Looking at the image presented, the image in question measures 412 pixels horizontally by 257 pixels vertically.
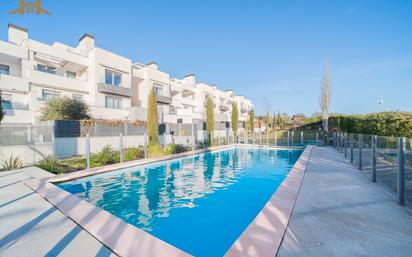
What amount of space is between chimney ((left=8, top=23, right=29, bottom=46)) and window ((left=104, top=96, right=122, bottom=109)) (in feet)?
27.2

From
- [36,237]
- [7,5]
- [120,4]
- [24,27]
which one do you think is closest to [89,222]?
[36,237]

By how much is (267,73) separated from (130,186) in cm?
2908

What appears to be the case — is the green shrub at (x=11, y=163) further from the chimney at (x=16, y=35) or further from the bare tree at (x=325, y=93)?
the bare tree at (x=325, y=93)

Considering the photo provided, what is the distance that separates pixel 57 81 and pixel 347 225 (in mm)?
22676

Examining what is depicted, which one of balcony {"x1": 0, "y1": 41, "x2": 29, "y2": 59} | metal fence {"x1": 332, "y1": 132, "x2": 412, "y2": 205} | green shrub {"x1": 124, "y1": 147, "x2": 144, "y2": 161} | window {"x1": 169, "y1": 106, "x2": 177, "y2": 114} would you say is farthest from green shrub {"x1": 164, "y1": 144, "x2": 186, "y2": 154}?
balcony {"x1": 0, "y1": 41, "x2": 29, "y2": 59}

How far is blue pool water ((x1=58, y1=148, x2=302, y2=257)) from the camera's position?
3.82 m

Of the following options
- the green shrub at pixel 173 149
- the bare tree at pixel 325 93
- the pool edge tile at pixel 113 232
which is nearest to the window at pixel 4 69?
the green shrub at pixel 173 149

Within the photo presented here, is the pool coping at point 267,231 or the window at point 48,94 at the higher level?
the window at point 48,94

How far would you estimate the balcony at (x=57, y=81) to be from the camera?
51.8 ft

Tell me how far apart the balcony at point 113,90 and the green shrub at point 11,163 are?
11.3 metres

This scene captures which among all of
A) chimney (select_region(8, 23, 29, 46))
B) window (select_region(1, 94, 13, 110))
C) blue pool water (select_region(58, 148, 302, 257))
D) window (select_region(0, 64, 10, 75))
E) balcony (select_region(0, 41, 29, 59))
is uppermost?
chimney (select_region(8, 23, 29, 46))

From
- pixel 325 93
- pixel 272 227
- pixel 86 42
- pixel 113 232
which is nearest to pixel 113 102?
pixel 86 42

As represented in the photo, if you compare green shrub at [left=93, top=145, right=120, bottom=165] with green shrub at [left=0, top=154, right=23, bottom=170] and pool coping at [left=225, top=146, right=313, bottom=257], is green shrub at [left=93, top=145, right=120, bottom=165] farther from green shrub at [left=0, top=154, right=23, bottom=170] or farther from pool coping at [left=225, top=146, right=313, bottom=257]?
pool coping at [left=225, top=146, right=313, bottom=257]

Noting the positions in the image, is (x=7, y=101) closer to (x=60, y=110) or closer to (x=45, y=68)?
(x=45, y=68)
